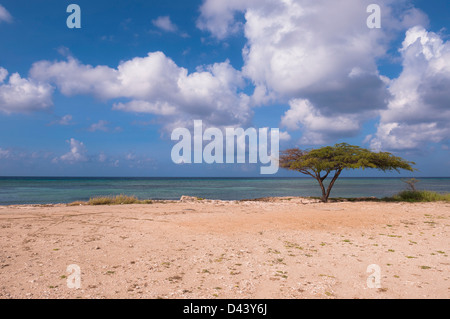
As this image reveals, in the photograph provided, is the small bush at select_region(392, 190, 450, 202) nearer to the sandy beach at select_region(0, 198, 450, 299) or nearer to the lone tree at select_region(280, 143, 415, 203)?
the lone tree at select_region(280, 143, 415, 203)

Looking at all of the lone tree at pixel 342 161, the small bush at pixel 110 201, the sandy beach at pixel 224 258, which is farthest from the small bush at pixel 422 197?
the small bush at pixel 110 201

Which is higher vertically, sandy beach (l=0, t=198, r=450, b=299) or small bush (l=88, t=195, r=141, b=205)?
sandy beach (l=0, t=198, r=450, b=299)

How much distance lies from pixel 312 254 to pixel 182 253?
11.5ft

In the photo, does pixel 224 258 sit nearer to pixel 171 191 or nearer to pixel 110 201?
pixel 110 201

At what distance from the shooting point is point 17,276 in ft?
18.6

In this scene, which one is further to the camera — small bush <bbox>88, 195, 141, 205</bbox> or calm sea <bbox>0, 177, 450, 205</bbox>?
calm sea <bbox>0, 177, 450, 205</bbox>

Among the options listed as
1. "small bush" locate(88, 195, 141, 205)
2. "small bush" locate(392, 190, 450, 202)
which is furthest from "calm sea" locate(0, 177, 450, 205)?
"small bush" locate(88, 195, 141, 205)

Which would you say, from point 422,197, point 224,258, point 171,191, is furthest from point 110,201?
point 171,191

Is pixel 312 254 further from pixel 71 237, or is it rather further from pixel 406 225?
pixel 71 237

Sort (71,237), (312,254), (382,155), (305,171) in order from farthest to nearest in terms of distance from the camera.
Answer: (305,171) < (382,155) < (71,237) < (312,254)

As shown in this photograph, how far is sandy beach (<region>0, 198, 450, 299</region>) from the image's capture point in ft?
17.0

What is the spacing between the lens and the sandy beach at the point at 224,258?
5188 millimetres

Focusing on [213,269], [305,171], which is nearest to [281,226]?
[213,269]
